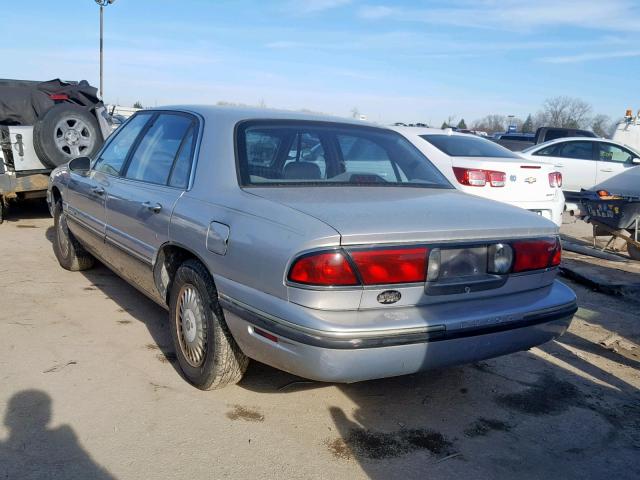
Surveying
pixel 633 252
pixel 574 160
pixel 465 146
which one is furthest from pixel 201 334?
pixel 574 160

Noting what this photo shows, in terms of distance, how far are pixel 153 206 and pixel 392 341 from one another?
1.79m

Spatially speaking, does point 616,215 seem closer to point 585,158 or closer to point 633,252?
point 633,252

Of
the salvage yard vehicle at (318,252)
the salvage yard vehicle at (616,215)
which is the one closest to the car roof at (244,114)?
the salvage yard vehicle at (318,252)

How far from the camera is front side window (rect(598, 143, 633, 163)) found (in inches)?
517

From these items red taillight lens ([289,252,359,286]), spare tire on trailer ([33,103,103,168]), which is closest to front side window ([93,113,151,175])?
red taillight lens ([289,252,359,286])

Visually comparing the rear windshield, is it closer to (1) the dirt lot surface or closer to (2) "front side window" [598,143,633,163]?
(1) the dirt lot surface

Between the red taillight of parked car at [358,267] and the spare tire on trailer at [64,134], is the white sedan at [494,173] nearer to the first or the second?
the spare tire on trailer at [64,134]

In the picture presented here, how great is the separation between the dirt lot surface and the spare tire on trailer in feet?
12.2

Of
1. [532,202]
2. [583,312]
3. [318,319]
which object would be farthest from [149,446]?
[532,202]

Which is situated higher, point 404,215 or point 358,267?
point 404,215

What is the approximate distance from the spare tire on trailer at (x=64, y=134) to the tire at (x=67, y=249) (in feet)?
6.16

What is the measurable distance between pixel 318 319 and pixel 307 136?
4.98ft

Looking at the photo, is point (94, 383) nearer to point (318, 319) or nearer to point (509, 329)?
point (318, 319)

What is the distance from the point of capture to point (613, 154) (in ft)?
43.4
